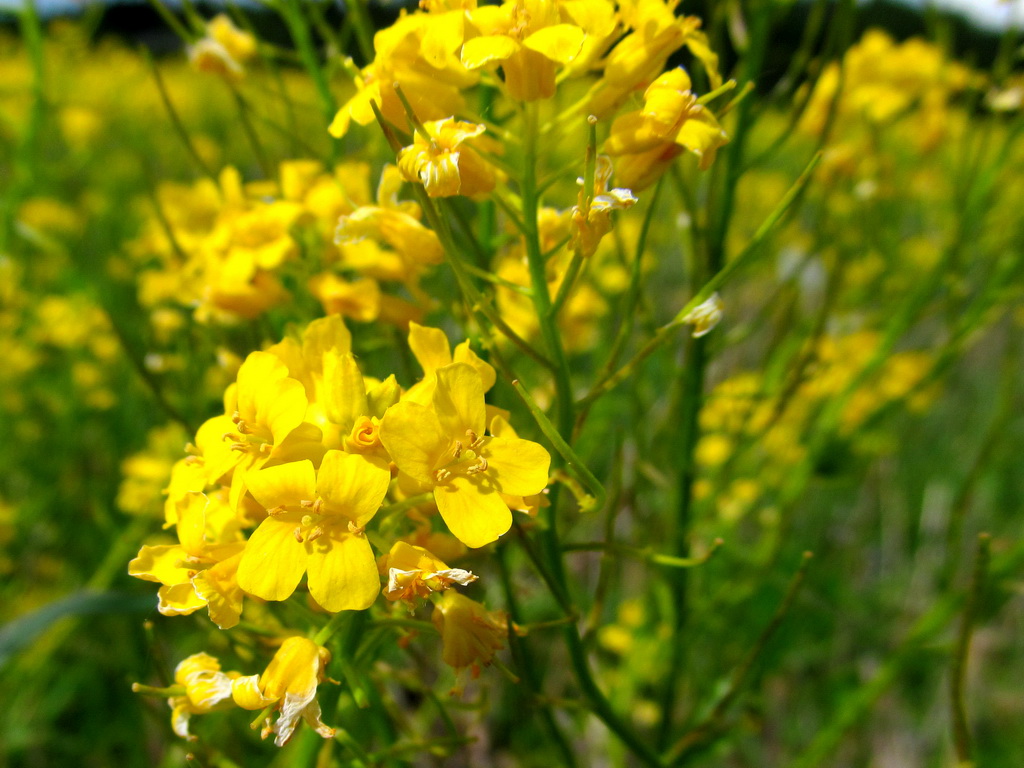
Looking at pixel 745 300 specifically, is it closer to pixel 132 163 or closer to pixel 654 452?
pixel 654 452

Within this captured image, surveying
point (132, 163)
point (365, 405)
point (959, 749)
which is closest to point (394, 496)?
point (365, 405)

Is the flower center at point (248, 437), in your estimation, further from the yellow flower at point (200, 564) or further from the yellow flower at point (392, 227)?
the yellow flower at point (392, 227)

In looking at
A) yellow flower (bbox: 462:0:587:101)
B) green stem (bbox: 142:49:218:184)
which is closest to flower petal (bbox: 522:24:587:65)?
yellow flower (bbox: 462:0:587:101)

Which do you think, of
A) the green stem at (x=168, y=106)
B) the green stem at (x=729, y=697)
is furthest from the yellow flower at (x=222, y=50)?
the green stem at (x=729, y=697)

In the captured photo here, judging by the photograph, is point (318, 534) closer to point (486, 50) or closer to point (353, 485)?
point (353, 485)

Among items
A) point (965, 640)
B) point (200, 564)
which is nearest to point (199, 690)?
point (200, 564)
